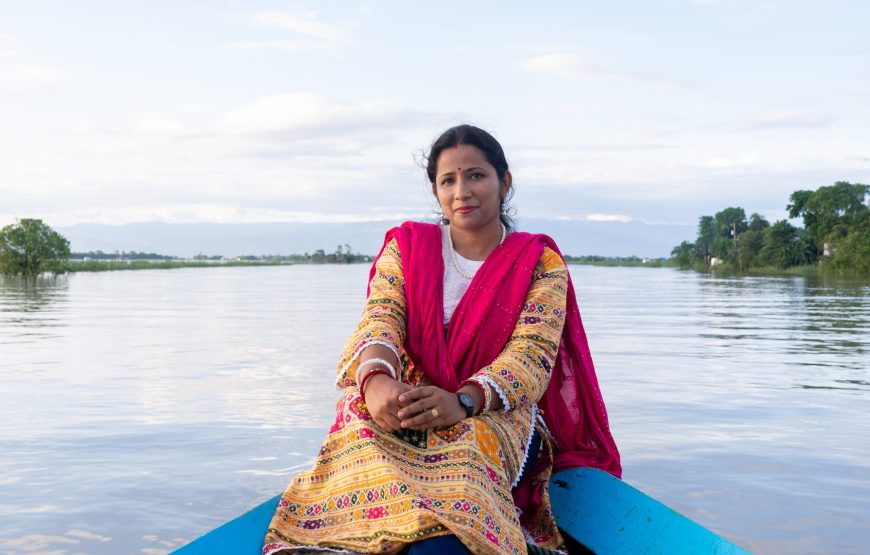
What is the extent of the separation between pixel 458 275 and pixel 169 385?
5.40 metres

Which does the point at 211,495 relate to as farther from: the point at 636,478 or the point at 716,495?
the point at 716,495

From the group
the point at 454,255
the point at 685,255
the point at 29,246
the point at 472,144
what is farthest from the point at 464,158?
the point at 685,255

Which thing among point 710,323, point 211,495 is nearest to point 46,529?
point 211,495

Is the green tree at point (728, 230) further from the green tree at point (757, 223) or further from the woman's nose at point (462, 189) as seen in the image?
the woman's nose at point (462, 189)

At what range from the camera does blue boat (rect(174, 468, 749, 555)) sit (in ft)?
7.77

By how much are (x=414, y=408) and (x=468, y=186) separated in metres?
0.89

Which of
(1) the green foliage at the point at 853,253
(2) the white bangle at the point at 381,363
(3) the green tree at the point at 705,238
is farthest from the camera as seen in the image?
(3) the green tree at the point at 705,238

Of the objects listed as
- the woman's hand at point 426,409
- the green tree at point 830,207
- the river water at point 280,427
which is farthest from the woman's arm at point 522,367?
the green tree at point 830,207

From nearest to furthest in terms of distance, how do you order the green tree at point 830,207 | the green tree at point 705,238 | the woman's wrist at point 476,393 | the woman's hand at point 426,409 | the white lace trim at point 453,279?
the woman's hand at point 426,409 → the woman's wrist at point 476,393 → the white lace trim at point 453,279 → the green tree at point 830,207 → the green tree at point 705,238

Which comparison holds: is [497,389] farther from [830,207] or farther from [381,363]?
[830,207]

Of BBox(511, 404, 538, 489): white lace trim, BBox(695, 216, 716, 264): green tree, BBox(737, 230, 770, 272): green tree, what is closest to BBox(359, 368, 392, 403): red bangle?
BBox(511, 404, 538, 489): white lace trim

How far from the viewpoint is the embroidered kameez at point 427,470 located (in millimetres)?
2141

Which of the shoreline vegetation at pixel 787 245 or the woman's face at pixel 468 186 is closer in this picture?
the woman's face at pixel 468 186

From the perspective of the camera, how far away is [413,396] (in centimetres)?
233
